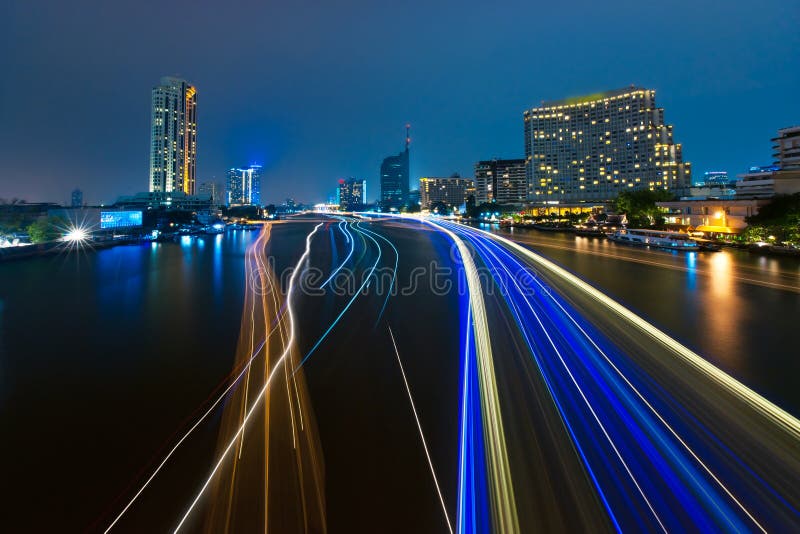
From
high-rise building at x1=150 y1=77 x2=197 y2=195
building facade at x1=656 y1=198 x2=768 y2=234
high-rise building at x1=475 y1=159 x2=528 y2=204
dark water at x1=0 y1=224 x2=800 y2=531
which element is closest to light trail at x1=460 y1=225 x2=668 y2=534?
dark water at x1=0 y1=224 x2=800 y2=531

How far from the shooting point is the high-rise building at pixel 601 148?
232 ft

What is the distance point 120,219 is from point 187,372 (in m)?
33.7

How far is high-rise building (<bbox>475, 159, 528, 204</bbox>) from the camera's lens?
332ft

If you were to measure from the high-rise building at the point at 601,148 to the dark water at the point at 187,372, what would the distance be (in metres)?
69.4

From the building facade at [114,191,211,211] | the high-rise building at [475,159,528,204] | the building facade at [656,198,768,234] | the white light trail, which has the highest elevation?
the high-rise building at [475,159,528,204]

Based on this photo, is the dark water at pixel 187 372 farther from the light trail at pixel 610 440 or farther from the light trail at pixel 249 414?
the light trail at pixel 610 440

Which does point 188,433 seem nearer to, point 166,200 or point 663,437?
point 663,437

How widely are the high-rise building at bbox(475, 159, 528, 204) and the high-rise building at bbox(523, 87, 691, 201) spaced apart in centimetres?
1718

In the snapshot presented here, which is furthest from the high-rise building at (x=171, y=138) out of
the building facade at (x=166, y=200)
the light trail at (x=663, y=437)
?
the light trail at (x=663, y=437)

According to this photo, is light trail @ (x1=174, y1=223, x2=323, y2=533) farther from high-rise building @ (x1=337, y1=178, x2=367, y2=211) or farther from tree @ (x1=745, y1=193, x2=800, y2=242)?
high-rise building @ (x1=337, y1=178, x2=367, y2=211)

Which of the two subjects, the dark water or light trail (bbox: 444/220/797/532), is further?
the dark water

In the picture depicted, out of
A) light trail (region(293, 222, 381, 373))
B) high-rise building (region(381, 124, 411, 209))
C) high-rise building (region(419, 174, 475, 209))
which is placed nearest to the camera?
light trail (region(293, 222, 381, 373))

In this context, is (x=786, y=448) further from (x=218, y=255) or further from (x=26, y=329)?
(x=218, y=255)

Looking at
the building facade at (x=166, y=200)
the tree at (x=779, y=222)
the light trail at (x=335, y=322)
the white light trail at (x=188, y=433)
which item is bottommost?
the white light trail at (x=188, y=433)
